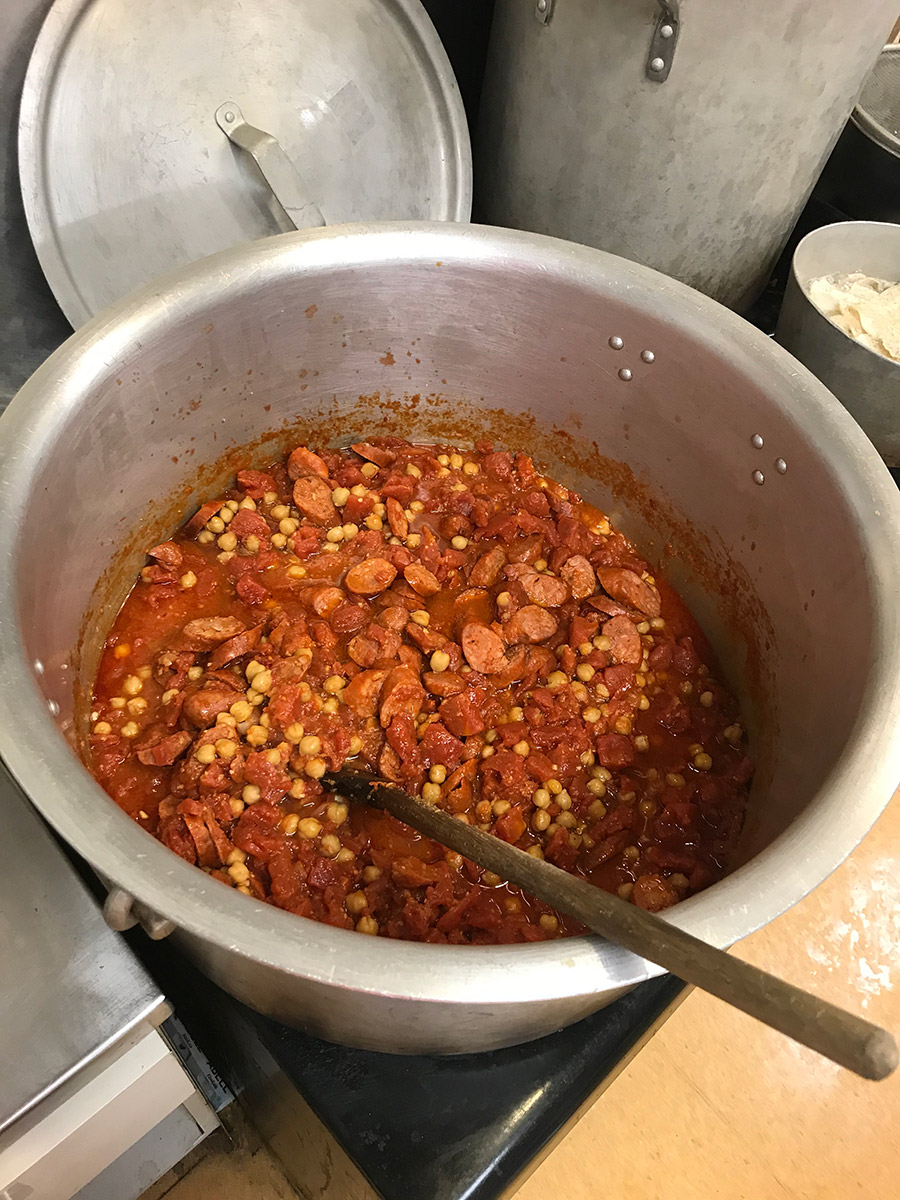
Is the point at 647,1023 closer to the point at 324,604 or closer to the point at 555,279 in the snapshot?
the point at 324,604

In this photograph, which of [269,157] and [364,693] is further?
[269,157]

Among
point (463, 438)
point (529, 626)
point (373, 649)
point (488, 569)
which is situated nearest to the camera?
point (373, 649)

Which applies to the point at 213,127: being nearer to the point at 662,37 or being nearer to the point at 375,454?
the point at 375,454

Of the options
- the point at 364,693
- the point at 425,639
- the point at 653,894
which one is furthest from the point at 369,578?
the point at 653,894

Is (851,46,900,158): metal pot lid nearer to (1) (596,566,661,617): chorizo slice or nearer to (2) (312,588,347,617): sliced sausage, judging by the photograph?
(1) (596,566,661,617): chorizo slice

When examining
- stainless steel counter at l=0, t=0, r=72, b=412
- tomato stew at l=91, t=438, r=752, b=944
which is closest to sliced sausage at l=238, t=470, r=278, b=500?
tomato stew at l=91, t=438, r=752, b=944

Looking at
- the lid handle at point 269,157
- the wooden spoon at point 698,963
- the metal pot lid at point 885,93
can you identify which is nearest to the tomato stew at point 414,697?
the wooden spoon at point 698,963
